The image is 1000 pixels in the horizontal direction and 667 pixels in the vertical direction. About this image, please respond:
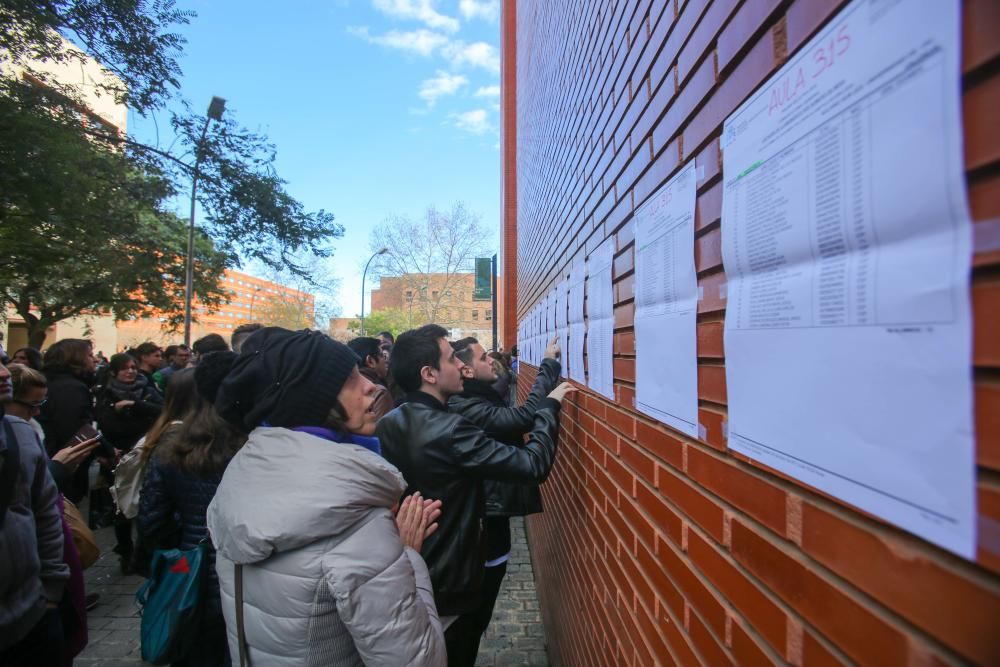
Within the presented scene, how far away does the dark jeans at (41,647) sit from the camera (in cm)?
217

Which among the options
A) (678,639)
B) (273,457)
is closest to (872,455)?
(678,639)

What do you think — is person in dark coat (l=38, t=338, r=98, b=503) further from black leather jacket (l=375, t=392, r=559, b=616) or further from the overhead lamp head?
the overhead lamp head

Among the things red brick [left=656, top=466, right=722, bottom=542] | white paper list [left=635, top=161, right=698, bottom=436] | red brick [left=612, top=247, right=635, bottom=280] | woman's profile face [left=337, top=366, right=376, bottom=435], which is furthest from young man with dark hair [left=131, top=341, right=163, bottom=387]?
red brick [left=656, top=466, right=722, bottom=542]

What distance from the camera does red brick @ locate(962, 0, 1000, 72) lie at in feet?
1.65

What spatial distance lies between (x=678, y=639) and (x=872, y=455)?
0.87 metres

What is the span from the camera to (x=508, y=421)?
116 inches

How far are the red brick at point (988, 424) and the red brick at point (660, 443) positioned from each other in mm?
827

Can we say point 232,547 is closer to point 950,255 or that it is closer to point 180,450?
point 180,450

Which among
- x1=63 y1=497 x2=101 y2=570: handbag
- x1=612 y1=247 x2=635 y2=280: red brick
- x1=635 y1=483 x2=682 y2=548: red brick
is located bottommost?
x1=63 y1=497 x2=101 y2=570: handbag

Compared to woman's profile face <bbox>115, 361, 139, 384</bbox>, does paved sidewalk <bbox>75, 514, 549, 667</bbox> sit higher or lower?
→ lower

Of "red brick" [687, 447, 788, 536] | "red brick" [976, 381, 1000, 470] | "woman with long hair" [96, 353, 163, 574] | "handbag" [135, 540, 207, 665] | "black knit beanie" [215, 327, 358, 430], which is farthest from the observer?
"woman with long hair" [96, 353, 163, 574]

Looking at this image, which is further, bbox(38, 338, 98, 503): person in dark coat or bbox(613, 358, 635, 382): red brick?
bbox(38, 338, 98, 503): person in dark coat

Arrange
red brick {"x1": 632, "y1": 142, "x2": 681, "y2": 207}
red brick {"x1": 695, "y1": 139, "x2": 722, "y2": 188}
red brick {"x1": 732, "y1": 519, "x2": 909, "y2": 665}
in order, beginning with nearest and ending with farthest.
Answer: red brick {"x1": 732, "y1": 519, "x2": 909, "y2": 665} < red brick {"x1": 695, "y1": 139, "x2": 722, "y2": 188} < red brick {"x1": 632, "y1": 142, "x2": 681, "y2": 207}

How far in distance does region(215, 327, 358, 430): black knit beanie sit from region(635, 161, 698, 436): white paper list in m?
1.08
